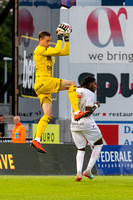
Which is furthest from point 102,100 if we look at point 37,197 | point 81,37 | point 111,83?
point 37,197

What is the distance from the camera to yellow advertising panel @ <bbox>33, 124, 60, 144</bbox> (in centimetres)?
2540

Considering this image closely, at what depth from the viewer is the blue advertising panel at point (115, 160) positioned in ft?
65.3

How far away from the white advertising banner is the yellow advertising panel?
8.78 feet

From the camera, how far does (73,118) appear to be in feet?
47.5

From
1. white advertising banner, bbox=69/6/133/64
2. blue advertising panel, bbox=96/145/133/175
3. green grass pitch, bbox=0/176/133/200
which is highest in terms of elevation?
white advertising banner, bbox=69/6/133/64

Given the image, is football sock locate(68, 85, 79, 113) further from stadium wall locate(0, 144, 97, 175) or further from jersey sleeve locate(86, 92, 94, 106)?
stadium wall locate(0, 144, 97, 175)

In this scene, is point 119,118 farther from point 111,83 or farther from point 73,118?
point 73,118

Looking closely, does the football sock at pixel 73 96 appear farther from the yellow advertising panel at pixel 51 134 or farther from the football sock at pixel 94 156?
the yellow advertising panel at pixel 51 134

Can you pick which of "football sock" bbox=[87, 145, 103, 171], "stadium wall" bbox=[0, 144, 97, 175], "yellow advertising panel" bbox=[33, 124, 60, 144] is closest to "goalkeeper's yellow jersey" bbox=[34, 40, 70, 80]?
"football sock" bbox=[87, 145, 103, 171]

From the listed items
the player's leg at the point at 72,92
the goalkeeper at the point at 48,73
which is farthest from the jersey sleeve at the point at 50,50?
the player's leg at the point at 72,92

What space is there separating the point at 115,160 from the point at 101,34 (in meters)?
7.85

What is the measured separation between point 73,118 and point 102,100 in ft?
40.3

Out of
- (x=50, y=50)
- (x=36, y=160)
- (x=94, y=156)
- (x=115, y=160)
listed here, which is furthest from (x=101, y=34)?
(x=50, y=50)

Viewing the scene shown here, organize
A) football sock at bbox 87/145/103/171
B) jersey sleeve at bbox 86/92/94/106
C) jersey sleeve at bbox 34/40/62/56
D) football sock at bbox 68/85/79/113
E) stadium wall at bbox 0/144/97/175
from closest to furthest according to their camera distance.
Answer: jersey sleeve at bbox 34/40/62/56 → football sock at bbox 68/85/79/113 → jersey sleeve at bbox 86/92/94/106 → football sock at bbox 87/145/103/171 → stadium wall at bbox 0/144/97/175
